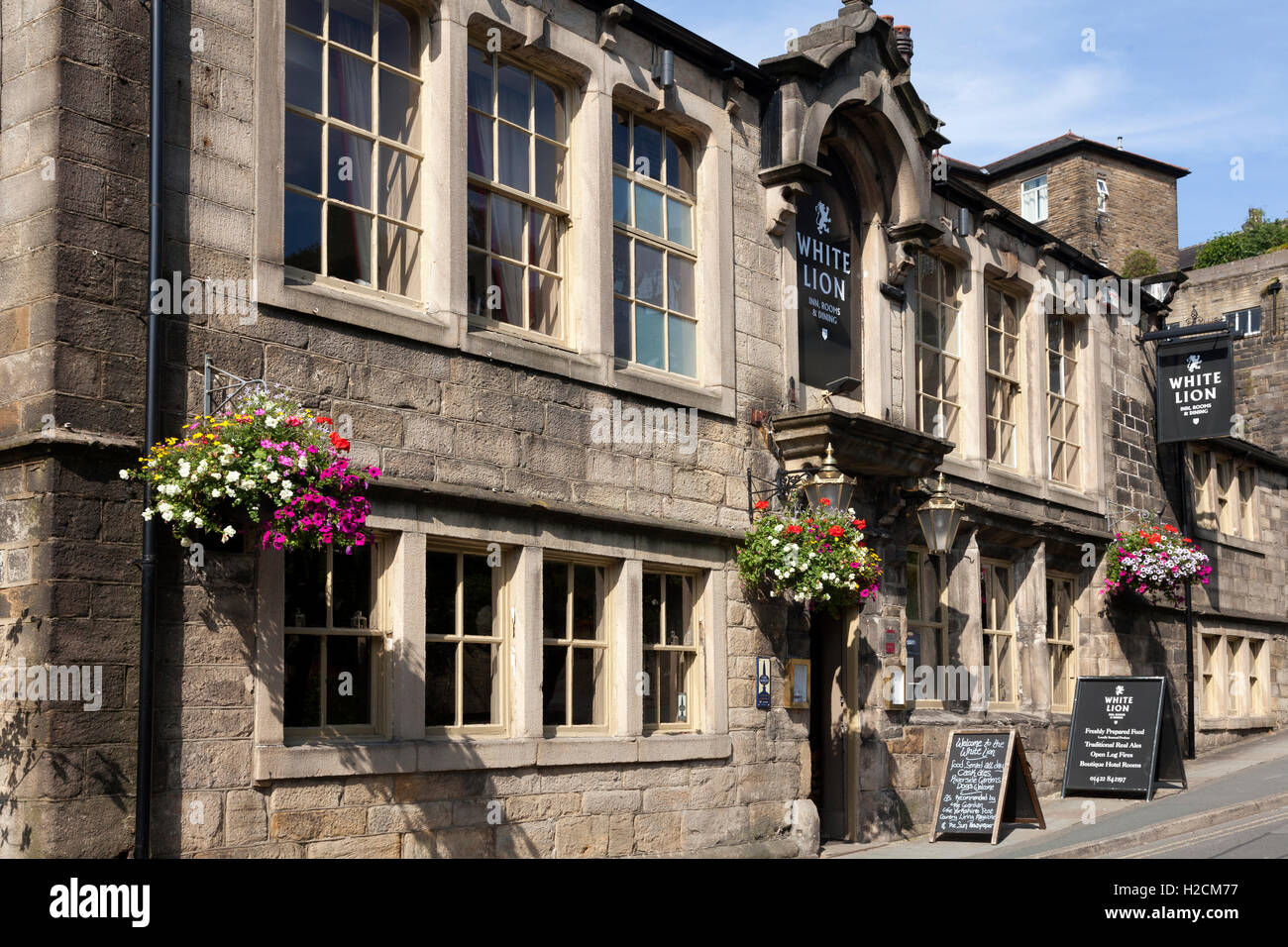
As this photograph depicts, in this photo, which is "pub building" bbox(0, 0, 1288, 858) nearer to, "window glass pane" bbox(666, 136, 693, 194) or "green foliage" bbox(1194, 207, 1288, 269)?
"window glass pane" bbox(666, 136, 693, 194)

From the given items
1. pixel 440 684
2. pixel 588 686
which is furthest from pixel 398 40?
pixel 588 686

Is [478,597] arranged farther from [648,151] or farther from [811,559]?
[648,151]

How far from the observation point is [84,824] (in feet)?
23.9

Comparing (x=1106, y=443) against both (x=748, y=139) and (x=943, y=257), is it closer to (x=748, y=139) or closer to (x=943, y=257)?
(x=943, y=257)

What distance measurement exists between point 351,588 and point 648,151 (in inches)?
193

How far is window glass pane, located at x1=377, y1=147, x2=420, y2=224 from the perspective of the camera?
970 centimetres

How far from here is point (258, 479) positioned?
7.53m

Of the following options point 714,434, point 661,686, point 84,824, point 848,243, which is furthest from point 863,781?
point 84,824

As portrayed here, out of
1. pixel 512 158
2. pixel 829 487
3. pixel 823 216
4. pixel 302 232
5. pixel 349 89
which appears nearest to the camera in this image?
pixel 302 232

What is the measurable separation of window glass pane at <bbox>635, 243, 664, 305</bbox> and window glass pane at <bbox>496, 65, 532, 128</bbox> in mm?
1494

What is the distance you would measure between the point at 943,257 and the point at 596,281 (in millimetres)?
6379

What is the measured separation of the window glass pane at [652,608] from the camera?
1147 centimetres

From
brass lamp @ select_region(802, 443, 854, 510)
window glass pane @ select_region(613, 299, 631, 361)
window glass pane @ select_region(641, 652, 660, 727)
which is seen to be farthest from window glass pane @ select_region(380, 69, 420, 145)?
brass lamp @ select_region(802, 443, 854, 510)
